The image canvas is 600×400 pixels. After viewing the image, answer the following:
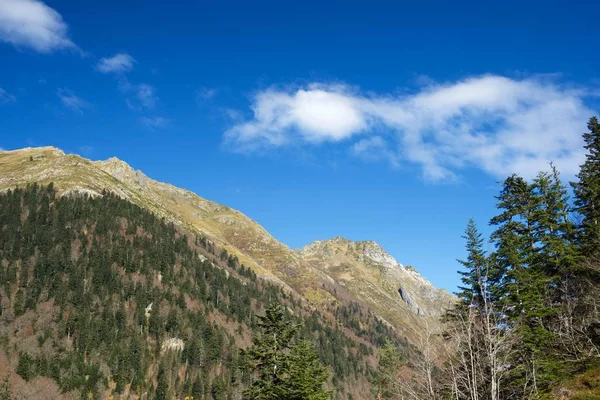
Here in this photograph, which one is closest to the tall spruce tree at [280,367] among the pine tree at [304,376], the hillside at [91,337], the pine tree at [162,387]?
the pine tree at [304,376]

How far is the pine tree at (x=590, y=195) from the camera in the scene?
38.2 meters

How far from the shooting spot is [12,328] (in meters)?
156

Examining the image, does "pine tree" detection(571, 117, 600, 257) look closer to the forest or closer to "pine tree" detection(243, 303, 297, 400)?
the forest

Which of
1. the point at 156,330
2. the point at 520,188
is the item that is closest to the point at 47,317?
the point at 156,330

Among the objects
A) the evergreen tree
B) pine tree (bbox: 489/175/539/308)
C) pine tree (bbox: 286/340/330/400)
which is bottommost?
the evergreen tree

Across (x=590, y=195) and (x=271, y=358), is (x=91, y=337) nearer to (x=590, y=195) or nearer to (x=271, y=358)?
(x=271, y=358)

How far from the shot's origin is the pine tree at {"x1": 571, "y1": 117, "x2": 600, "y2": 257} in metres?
38.2

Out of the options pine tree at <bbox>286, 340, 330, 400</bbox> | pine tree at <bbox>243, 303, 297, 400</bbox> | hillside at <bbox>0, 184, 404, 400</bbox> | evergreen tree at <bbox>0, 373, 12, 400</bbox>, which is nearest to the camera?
pine tree at <bbox>286, 340, 330, 400</bbox>

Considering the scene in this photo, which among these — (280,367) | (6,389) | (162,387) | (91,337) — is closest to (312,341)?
(162,387)

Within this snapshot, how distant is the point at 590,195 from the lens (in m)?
43.7

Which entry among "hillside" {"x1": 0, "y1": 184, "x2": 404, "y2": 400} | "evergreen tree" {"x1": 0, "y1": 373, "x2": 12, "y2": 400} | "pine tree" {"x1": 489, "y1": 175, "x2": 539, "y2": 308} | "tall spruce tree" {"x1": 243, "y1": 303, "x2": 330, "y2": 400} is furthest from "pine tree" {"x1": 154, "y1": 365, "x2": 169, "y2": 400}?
"pine tree" {"x1": 489, "y1": 175, "x2": 539, "y2": 308}

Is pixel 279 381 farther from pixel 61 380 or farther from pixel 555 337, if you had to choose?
pixel 61 380

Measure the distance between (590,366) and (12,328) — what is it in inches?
7274

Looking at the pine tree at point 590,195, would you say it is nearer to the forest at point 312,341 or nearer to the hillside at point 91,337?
the forest at point 312,341
